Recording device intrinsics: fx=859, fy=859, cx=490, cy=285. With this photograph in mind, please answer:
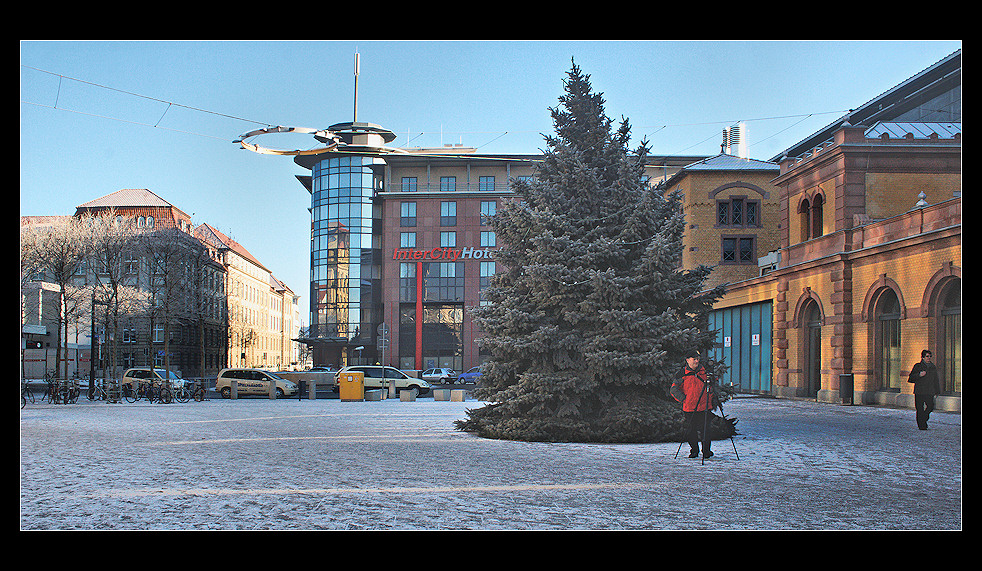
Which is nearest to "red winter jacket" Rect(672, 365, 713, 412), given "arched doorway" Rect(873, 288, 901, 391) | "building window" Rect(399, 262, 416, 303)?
"arched doorway" Rect(873, 288, 901, 391)

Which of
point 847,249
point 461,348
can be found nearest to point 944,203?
point 847,249

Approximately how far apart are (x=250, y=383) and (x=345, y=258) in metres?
34.9

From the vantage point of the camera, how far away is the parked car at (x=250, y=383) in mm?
38656

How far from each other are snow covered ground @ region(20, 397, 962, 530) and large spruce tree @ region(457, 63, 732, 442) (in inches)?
31.6

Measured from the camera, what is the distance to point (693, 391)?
12773mm

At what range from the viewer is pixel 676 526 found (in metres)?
7.61

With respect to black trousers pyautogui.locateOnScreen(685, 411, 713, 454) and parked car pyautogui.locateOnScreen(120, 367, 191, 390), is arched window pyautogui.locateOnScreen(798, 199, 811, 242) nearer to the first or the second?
black trousers pyautogui.locateOnScreen(685, 411, 713, 454)

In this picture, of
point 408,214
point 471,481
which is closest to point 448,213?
point 408,214

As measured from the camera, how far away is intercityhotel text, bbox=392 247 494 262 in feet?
229

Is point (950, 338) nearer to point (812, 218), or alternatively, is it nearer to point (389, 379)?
point (812, 218)

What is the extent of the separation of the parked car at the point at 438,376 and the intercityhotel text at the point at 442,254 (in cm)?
1209

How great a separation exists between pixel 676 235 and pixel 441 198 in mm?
56695

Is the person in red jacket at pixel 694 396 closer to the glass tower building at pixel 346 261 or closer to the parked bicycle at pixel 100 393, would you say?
the parked bicycle at pixel 100 393
